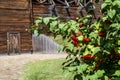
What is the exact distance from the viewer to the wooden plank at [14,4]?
24.2 metres

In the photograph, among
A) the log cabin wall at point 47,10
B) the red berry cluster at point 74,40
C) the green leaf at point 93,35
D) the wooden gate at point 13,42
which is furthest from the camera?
the log cabin wall at point 47,10

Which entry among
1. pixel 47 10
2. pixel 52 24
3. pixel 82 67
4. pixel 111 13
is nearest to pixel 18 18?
pixel 47 10

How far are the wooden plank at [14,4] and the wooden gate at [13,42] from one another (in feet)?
6.79

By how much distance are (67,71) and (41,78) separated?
23.9 ft

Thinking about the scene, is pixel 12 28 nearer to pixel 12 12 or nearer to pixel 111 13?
pixel 12 12

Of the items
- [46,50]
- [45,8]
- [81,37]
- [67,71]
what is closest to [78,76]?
[67,71]

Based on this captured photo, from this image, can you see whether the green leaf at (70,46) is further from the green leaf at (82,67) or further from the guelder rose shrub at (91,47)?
the green leaf at (82,67)

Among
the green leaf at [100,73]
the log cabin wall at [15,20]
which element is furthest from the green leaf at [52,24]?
the log cabin wall at [15,20]

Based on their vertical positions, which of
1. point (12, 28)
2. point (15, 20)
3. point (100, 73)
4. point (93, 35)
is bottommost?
point (12, 28)

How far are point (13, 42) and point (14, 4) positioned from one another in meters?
2.94

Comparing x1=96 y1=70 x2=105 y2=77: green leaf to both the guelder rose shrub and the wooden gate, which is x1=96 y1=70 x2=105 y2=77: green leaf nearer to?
the guelder rose shrub

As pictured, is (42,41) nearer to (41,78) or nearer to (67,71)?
(41,78)

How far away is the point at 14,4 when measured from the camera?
971 inches

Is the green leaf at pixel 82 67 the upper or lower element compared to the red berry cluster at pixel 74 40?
lower
